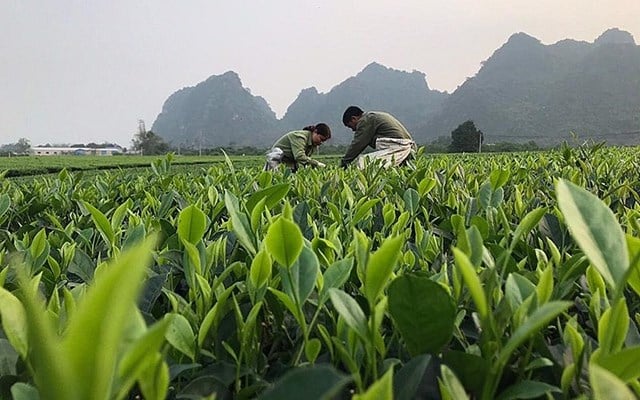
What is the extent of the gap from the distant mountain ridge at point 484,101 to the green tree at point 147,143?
484 inches

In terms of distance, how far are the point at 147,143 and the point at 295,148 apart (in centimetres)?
6114

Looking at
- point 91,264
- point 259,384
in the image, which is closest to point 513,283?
point 259,384

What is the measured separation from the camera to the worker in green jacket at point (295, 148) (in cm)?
803

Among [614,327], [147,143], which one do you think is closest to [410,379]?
[614,327]

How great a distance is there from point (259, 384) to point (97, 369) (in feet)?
0.97

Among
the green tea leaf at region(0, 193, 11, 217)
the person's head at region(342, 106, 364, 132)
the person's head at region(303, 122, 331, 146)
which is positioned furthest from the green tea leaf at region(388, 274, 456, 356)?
the person's head at region(303, 122, 331, 146)

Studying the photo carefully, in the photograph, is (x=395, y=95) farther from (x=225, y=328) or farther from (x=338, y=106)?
(x=225, y=328)

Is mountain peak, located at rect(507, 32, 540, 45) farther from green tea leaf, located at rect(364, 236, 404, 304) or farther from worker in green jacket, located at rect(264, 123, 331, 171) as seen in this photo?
green tea leaf, located at rect(364, 236, 404, 304)

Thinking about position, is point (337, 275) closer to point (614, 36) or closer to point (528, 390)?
point (528, 390)

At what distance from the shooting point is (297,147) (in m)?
8.06

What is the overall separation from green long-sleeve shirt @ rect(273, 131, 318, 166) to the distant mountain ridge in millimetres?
53667

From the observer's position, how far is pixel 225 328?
2.04 feet

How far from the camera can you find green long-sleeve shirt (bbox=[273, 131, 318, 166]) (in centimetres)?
801

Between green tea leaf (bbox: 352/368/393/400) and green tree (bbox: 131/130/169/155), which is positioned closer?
green tea leaf (bbox: 352/368/393/400)
